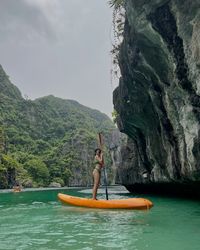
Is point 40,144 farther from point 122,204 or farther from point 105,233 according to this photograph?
point 105,233

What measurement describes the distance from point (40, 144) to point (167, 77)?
106m

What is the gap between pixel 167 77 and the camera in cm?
1773

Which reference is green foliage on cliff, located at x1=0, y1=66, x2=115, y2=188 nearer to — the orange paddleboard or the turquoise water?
the orange paddleboard

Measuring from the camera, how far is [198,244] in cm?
745

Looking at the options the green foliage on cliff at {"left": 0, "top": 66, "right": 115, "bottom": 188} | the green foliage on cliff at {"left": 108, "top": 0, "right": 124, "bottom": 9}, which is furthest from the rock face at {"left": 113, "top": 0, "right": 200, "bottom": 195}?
the green foliage on cliff at {"left": 0, "top": 66, "right": 115, "bottom": 188}

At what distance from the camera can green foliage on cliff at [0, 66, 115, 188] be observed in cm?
8744

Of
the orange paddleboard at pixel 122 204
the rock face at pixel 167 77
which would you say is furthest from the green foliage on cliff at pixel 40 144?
the orange paddleboard at pixel 122 204

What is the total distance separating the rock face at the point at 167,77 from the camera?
15555 mm

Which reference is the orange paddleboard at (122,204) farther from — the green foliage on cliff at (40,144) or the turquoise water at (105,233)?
the green foliage on cliff at (40,144)

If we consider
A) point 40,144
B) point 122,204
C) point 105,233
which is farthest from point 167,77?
point 40,144

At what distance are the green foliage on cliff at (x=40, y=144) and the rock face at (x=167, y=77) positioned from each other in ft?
183

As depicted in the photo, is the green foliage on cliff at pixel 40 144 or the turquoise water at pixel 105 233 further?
the green foliage on cliff at pixel 40 144

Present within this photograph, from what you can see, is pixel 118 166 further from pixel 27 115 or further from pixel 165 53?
pixel 27 115

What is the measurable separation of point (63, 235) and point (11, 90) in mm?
151576
